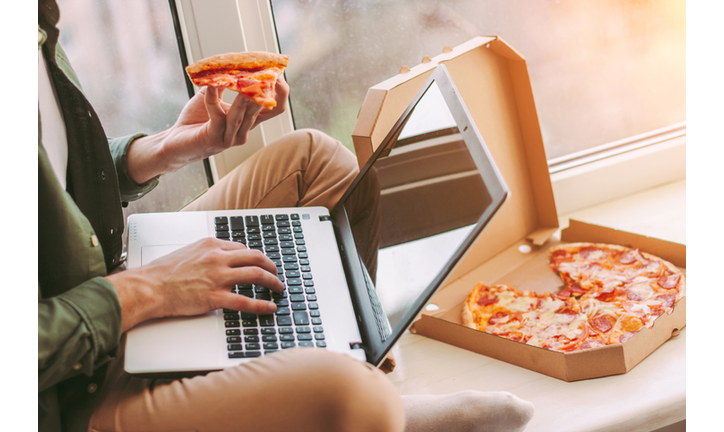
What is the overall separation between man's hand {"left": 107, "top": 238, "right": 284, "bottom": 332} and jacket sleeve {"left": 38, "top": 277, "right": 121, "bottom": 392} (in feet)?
0.10

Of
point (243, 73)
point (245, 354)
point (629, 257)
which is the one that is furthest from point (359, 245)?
point (629, 257)

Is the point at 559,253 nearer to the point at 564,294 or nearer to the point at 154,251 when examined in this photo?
the point at 564,294

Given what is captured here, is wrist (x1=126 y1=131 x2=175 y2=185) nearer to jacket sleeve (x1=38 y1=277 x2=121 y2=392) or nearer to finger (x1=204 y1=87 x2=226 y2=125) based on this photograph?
finger (x1=204 y1=87 x2=226 y2=125)

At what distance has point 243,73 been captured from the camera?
998 millimetres

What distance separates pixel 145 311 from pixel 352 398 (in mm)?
317

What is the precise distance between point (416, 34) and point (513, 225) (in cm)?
57

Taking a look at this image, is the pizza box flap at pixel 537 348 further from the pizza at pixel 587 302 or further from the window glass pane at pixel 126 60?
the window glass pane at pixel 126 60

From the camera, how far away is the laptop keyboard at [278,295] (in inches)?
30.1

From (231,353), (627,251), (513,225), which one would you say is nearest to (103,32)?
(231,353)

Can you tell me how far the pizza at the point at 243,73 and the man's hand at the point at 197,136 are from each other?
0.03 m

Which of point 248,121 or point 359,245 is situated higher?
point 248,121

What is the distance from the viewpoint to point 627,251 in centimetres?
129


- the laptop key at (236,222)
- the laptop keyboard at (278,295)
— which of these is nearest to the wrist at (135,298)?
the laptop keyboard at (278,295)
